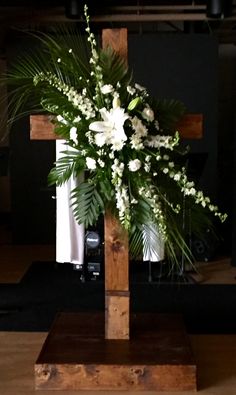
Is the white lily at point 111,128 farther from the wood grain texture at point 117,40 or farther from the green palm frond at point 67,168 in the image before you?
the wood grain texture at point 117,40

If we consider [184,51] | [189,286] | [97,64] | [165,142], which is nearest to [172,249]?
[165,142]

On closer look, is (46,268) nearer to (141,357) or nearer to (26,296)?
(26,296)

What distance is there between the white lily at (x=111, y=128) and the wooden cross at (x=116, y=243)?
326 millimetres

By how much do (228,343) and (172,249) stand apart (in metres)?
1.05

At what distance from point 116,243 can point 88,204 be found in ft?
0.92

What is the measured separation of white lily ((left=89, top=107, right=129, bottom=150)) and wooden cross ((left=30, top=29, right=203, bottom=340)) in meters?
0.33

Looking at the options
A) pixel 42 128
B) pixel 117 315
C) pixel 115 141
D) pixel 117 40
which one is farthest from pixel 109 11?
pixel 117 315

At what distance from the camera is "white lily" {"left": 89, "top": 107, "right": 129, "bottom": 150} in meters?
2.47

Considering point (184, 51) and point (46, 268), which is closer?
point (46, 268)

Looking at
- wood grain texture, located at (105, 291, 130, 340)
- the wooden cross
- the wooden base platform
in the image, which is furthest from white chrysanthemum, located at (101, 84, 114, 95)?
the wooden base platform

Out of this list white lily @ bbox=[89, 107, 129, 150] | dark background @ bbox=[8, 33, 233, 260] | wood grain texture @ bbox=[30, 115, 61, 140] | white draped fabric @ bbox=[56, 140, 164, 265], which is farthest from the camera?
dark background @ bbox=[8, 33, 233, 260]

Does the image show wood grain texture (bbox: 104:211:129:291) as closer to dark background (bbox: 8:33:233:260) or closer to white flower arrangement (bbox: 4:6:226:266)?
white flower arrangement (bbox: 4:6:226:266)

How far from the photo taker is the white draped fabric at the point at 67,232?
434 centimetres

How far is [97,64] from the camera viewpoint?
8.36 feet
